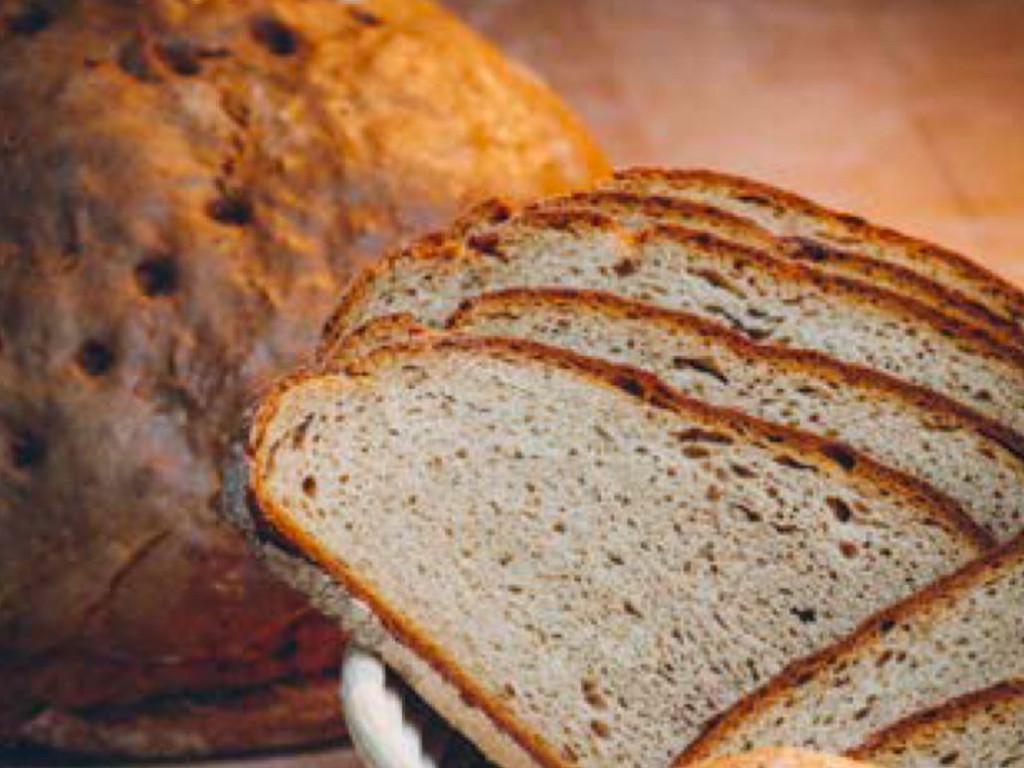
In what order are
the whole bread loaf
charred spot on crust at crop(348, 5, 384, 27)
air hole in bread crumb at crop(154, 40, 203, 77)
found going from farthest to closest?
charred spot on crust at crop(348, 5, 384, 27)
air hole in bread crumb at crop(154, 40, 203, 77)
the whole bread loaf

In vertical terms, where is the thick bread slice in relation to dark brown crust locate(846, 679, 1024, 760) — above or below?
below

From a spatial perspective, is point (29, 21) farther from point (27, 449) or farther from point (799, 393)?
point (799, 393)

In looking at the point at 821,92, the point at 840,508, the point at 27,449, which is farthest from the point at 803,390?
the point at 821,92

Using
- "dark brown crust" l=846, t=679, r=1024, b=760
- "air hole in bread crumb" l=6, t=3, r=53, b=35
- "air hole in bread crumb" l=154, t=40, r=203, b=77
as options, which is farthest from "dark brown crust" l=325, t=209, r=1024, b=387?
"air hole in bread crumb" l=6, t=3, r=53, b=35

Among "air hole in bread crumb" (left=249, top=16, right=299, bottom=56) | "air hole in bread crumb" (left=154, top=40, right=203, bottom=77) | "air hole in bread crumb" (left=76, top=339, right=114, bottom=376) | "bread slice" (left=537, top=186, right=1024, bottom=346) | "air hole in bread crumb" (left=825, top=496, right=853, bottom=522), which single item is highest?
"bread slice" (left=537, top=186, right=1024, bottom=346)

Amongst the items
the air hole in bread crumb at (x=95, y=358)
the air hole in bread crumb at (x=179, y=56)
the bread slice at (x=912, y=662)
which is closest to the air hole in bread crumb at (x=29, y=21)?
the air hole in bread crumb at (x=179, y=56)

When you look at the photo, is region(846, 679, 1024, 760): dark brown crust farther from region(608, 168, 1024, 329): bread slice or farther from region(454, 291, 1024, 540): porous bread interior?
region(608, 168, 1024, 329): bread slice
